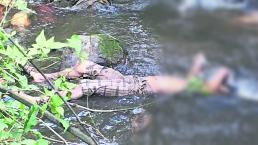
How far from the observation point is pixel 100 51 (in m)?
6.74

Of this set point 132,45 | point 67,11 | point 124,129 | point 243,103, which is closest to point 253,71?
point 243,103

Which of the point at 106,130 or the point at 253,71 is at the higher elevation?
the point at 253,71

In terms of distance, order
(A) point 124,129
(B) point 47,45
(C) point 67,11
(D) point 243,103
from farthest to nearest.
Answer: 1. (C) point 67,11
2. (A) point 124,129
3. (B) point 47,45
4. (D) point 243,103

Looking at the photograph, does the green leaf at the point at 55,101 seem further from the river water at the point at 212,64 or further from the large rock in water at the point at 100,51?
the large rock in water at the point at 100,51

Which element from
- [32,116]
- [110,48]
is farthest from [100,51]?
[32,116]

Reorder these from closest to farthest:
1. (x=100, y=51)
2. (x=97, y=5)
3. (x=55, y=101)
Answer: (x=55, y=101), (x=100, y=51), (x=97, y=5)

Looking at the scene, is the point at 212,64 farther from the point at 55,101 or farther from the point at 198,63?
the point at 55,101

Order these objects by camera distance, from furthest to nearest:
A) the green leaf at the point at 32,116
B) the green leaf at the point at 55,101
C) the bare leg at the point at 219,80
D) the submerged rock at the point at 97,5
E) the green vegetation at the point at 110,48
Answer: the submerged rock at the point at 97,5, the green vegetation at the point at 110,48, the green leaf at the point at 55,101, the green leaf at the point at 32,116, the bare leg at the point at 219,80

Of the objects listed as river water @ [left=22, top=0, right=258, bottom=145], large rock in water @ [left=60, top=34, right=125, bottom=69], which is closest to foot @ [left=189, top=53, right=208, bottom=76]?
river water @ [left=22, top=0, right=258, bottom=145]

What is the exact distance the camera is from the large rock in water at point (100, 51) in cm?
654

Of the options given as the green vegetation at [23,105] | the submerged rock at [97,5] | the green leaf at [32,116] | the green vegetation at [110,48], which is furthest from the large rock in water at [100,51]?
the green leaf at [32,116]

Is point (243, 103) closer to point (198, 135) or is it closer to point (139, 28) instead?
point (198, 135)

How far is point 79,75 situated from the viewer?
5.79 m

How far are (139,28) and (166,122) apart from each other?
734cm
